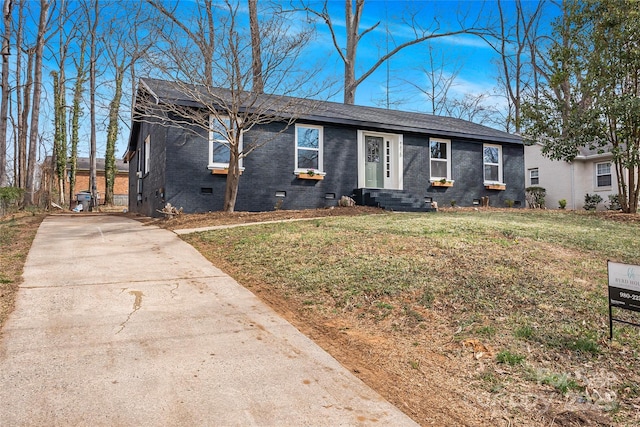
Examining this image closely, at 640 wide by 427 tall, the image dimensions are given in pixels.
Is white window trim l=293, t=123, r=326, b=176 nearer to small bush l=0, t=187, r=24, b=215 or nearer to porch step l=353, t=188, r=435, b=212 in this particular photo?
porch step l=353, t=188, r=435, b=212

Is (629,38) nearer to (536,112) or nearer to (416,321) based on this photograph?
(536,112)

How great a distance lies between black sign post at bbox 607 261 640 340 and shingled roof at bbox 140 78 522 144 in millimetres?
9191

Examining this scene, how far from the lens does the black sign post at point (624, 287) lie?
3.37m

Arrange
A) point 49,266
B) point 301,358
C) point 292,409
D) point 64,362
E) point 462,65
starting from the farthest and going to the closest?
point 462,65 < point 49,266 < point 301,358 < point 64,362 < point 292,409

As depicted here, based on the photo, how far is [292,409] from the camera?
249 centimetres

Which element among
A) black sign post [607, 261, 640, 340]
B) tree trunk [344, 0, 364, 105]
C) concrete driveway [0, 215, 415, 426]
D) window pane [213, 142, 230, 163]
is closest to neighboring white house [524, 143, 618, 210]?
tree trunk [344, 0, 364, 105]

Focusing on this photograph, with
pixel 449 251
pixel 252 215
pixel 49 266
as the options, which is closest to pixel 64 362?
pixel 49 266

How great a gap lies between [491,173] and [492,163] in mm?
377

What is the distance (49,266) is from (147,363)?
367cm

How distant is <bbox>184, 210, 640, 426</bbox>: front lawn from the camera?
2.79m

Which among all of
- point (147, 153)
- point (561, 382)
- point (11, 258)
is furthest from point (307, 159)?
point (561, 382)

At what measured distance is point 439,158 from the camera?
50.7 ft

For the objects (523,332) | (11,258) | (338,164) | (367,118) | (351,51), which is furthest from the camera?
(351,51)

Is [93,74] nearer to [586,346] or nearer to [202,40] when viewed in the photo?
[202,40]
